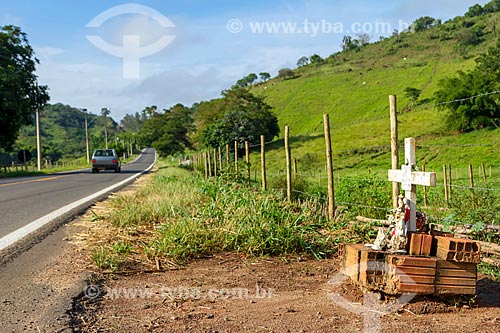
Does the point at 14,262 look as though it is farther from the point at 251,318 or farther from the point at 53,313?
the point at 251,318

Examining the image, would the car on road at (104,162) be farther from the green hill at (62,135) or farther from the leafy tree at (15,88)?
the green hill at (62,135)

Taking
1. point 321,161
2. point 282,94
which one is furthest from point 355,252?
point 282,94

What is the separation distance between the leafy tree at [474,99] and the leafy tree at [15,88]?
28.3 metres

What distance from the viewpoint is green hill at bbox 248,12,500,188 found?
34.5 m

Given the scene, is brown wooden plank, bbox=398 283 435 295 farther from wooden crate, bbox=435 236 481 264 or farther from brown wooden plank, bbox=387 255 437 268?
wooden crate, bbox=435 236 481 264

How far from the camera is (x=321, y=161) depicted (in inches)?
1479

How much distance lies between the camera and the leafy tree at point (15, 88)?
2950 cm

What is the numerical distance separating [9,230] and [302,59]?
12748 cm

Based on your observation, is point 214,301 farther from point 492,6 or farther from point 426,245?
point 492,6

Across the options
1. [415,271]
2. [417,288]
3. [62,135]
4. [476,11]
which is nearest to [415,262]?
[415,271]

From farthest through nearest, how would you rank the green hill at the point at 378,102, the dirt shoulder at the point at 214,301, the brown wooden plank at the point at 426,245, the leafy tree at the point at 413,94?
1. the leafy tree at the point at 413,94
2. the green hill at the point at 378,102
3. the brown wooden plank at the point at 426,245
4. the dirt shoulder at the point at 214,301

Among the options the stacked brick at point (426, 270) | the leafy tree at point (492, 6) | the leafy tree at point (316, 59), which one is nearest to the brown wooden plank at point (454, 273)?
the stacked brick at point (426, 270)

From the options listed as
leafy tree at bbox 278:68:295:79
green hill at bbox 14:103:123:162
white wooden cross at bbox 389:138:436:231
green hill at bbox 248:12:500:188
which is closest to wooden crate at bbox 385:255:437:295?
white wooden cross at bbox 389:138:436:231

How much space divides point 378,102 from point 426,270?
219 feet
